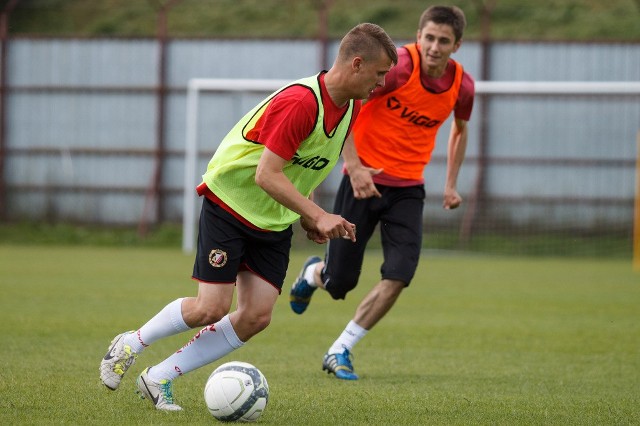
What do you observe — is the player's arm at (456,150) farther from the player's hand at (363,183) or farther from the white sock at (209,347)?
the white sock at (209,347)

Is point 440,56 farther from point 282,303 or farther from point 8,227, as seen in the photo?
point 8,227

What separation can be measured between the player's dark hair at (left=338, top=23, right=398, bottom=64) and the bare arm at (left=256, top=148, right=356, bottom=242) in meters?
0.63

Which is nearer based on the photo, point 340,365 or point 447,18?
point 340,365

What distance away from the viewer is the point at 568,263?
1836 centimetres

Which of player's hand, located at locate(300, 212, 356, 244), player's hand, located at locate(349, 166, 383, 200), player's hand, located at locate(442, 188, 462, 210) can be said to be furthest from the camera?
player's hand, located at locate(442, 188, 462, 210)

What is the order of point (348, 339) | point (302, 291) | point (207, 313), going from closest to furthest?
point (207, 313) < point (348, 339) < point (302, 291)

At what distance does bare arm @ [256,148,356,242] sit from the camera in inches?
191

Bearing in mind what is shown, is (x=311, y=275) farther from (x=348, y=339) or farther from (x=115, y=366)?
(x=115, y=366)

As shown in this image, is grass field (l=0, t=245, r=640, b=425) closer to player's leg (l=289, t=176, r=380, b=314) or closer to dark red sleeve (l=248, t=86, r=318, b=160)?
player's leg (l=289, t=176, r=380, b=314)

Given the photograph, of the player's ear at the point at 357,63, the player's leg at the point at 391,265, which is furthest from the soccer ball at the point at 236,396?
the player's leg at the point at 391,265

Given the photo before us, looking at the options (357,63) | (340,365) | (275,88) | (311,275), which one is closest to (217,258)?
(357,63)

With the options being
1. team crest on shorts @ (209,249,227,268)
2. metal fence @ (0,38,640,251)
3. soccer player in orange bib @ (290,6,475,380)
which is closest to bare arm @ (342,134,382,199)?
soccer player in orange bib @ (290,6,475,380)

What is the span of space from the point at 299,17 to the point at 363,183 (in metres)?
20.0

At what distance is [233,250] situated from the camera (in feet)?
17.3
